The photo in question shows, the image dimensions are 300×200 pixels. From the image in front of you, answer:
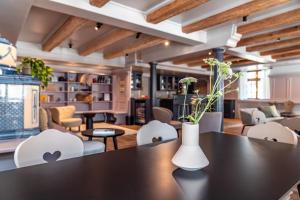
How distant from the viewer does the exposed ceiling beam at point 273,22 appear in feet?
10.8

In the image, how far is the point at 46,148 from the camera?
1.33 m

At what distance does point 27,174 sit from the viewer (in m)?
0.99

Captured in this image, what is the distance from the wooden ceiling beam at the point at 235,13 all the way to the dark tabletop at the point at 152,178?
2181 mm

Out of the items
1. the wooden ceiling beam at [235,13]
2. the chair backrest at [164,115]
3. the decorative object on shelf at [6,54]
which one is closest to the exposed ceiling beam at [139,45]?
the wooden ceiling beam at [235,13]

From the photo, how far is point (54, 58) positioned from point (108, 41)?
2169 millimetres

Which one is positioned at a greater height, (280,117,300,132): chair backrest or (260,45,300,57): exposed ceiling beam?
(260,45,300,57): exposed ceiling beam

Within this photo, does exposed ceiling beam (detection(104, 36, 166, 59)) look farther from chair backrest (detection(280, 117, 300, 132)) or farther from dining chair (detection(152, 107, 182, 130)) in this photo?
chair backrest (detection(280, 117, 300, 132))

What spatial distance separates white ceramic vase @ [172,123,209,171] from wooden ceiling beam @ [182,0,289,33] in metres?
2.51

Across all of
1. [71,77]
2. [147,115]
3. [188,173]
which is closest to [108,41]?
[147,115]

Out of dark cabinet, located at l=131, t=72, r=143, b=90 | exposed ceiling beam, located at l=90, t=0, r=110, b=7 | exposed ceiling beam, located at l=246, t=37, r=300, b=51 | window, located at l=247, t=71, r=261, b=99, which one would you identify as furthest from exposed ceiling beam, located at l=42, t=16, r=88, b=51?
window, located at l=247, t=71, r=261, b=99

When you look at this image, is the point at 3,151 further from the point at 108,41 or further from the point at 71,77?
the point at 71,77

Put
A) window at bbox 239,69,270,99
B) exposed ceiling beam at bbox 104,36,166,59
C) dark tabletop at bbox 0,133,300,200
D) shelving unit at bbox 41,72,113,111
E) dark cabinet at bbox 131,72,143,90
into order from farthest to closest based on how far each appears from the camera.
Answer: window at bbox 239,69,270,99 → dark cabinet at bbox 131,72,143,90 → shelving unit at bbox 41,72,113,111 → exposed ceiling beam at bbox 104,36,166,59 → dark tabletop at bbox 0,133,300,200

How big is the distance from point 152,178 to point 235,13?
295cm

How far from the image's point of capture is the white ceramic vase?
103 centimetres
